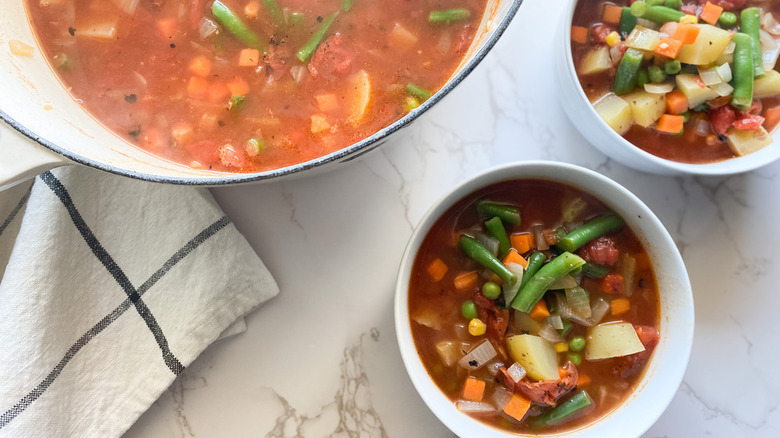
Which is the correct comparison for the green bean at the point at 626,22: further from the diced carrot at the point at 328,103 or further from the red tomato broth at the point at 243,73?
the diced carrot at the point at 328,103

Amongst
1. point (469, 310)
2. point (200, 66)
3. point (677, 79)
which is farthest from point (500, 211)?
point (200, 66)

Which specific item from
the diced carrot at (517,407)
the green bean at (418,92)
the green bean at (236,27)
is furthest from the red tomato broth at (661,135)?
the green bean at (236,27)

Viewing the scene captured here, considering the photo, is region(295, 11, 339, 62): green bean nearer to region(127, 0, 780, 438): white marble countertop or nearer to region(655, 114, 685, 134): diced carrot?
region(127, 0, 780, 438): white marble countertop

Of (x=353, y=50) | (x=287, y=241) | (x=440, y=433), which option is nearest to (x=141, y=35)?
(x=353, y=50)

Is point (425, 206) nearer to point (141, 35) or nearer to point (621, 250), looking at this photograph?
point (621, 250)

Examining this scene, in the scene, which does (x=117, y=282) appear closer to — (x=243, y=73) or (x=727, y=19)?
(x=243, y=73)

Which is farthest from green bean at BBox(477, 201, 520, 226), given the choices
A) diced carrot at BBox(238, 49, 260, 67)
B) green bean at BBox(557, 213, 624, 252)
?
diced carrot at BBox(238, 49, 260, 67)

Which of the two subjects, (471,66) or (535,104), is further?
(535,104)
